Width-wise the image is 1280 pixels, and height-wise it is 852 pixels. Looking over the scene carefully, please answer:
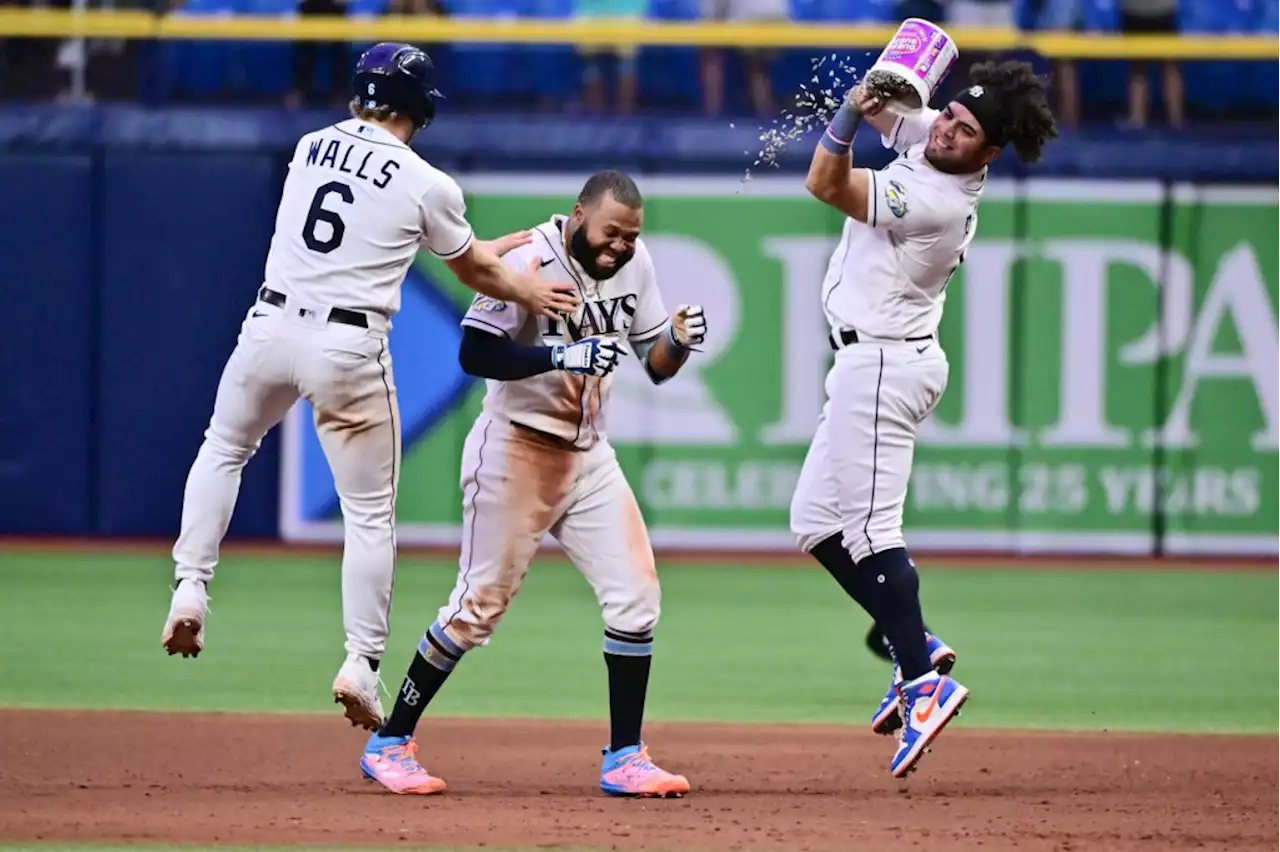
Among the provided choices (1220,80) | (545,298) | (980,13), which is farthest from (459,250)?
(1220,80)

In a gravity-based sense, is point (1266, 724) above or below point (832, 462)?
below

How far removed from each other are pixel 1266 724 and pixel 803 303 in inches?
232

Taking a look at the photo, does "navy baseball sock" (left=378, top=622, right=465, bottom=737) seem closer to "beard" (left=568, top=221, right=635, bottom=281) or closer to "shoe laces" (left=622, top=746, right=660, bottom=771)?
"shoe laces" (left=622, top=746, right=660, bottom=771)

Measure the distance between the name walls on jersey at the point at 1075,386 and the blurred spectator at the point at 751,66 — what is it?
1018mm

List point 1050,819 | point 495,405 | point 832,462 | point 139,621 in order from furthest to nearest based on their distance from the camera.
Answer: point 139,621, point 832,462, point 495,405, point 1050,819

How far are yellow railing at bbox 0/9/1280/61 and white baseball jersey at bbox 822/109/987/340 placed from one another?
7.01m

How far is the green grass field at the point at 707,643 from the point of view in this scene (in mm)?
7953

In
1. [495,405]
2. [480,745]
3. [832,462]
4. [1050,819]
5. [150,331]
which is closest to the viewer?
[1050,819]

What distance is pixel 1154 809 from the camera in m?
5.83

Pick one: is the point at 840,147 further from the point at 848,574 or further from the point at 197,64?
the point at 197,64

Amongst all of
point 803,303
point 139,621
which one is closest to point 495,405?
point 139,621

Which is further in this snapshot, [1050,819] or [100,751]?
[100,751]

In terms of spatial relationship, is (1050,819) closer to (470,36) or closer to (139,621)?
(139,621)

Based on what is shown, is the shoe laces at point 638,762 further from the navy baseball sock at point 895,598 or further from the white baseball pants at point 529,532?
the navy baseball sock at point 895,598
